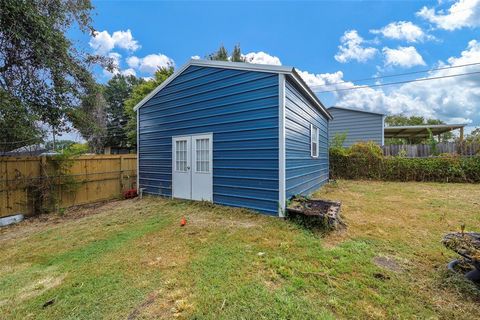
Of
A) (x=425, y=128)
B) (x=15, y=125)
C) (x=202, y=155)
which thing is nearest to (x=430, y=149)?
(x=425, y=128)

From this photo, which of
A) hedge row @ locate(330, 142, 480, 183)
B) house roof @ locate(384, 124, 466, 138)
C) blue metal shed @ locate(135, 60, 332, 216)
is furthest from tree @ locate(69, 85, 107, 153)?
house roof @ locate(384, 124, 466, 138)

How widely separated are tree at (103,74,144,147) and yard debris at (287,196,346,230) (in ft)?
94.6

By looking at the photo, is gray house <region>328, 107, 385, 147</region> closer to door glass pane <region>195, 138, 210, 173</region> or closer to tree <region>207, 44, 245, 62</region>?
tree <region>207, 44, 245, 62</region>

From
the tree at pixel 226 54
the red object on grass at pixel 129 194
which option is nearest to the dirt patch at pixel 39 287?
the red object on grass at pixel 129 194

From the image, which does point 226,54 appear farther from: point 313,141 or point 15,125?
point 15,125

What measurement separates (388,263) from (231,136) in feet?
13.1

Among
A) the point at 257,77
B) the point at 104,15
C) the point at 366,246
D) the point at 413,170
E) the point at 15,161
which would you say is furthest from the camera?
the point at 413,170

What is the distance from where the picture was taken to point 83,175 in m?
7.11

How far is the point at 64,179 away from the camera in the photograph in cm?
657

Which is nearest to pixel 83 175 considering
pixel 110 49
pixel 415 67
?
pixel 110 49

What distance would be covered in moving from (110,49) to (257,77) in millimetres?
5394

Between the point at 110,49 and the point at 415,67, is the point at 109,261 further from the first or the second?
the point at 415,67

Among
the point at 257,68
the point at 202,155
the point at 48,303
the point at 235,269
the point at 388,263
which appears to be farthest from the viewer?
the point at 202,155

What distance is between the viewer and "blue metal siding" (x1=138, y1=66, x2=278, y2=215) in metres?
5.00
